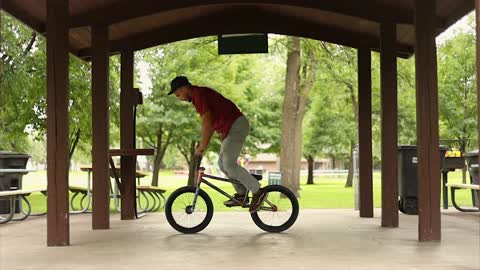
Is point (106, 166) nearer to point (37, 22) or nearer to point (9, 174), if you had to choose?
point (37, 22)

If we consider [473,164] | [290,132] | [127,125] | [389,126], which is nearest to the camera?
[389,126]

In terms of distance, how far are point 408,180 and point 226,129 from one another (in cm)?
509

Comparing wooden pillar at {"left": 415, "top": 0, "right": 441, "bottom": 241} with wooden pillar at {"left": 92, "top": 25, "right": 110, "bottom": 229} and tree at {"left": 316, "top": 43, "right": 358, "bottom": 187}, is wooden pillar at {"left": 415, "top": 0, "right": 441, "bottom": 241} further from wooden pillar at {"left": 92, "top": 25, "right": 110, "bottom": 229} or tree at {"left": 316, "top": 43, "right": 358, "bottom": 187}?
tree at {"left": 316, "top": 43, "right": 358, "bottom": 187}

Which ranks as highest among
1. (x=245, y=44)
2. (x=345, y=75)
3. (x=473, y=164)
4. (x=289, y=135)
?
(x=345, y=75)

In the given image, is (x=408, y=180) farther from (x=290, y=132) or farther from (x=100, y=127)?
(x=290, y=132)

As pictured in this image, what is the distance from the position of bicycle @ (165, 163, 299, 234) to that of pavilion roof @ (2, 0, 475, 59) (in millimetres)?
2595

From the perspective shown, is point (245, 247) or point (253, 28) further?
point (253, 28)

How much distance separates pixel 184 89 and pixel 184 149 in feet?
86.0

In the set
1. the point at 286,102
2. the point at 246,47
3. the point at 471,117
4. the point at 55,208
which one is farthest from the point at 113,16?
the point at 471,117

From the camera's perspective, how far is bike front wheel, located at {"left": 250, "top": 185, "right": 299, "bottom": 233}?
9297mm

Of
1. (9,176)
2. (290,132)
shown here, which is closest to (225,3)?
(9,176)

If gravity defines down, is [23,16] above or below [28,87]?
below

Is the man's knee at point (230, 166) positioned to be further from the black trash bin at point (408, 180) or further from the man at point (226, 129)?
the black trash bin at point (408, 180)

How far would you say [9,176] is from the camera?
13.1m
